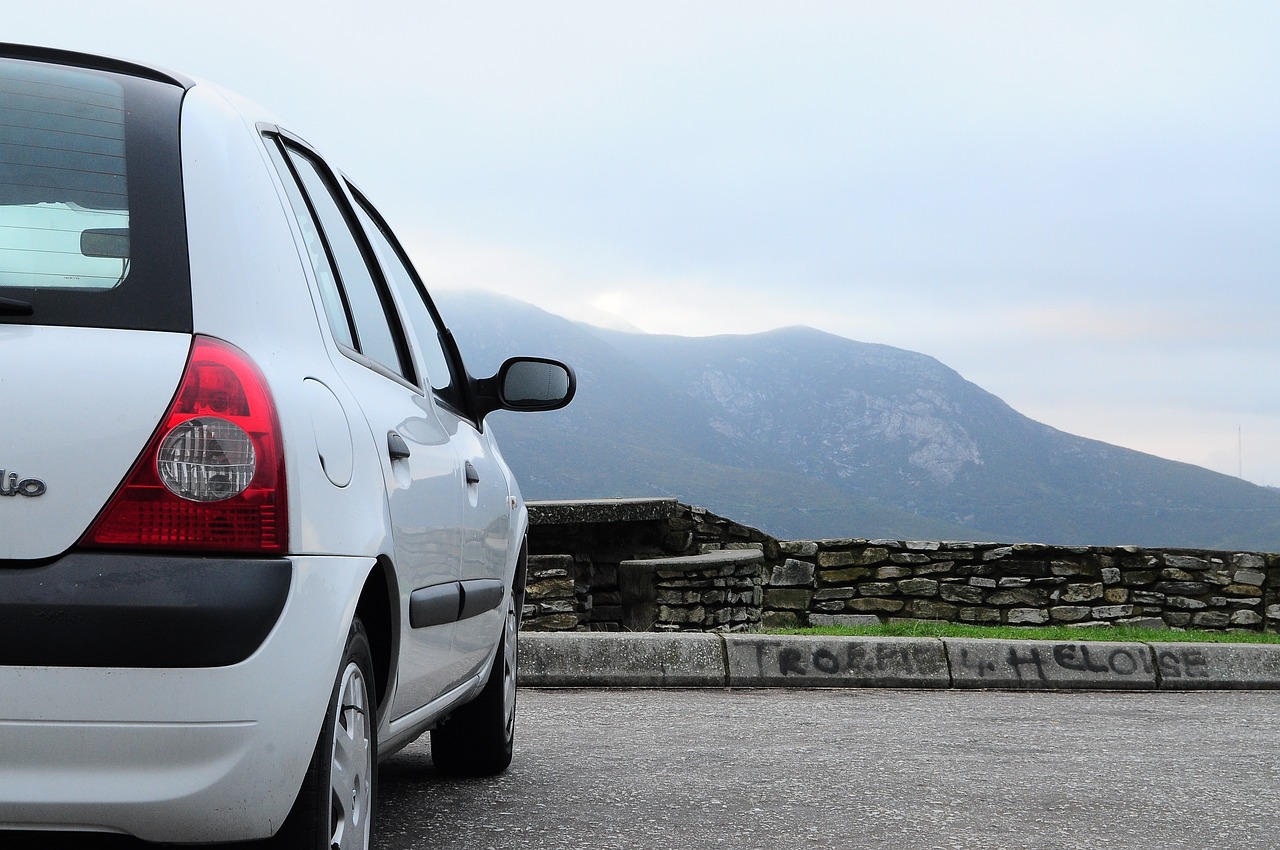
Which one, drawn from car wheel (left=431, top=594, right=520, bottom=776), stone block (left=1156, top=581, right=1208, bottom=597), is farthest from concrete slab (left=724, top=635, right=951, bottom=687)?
stone block (left=1156, top=581, right=1208, bottom=597)

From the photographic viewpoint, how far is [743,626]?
11453 millimetres

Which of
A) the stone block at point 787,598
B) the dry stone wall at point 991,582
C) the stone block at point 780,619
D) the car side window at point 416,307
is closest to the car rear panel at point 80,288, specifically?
the car side window at point 416,307

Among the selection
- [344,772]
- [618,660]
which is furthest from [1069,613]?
[344,772]

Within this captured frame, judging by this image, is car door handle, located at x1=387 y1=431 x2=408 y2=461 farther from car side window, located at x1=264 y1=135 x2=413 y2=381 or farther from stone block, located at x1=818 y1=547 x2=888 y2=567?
stone block, located at x1=818 y1=547 x2=888 y2=567

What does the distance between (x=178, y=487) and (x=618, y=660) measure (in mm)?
5527

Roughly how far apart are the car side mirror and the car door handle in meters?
1.32

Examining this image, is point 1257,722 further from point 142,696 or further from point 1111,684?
point 142,696

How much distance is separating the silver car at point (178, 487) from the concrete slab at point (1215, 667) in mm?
6469

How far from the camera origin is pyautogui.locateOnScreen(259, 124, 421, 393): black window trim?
8.70 ft

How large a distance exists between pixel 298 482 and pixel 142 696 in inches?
14.6

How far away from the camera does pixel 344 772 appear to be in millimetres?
2307

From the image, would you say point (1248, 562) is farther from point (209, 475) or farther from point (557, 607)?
point (209, 475)

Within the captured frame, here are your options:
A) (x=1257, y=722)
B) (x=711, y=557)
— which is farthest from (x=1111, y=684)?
(x=711, y=557)

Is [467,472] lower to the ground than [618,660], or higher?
higher
